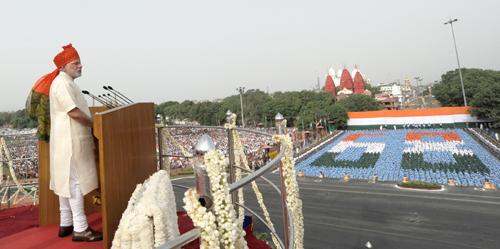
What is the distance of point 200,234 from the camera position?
1015mm

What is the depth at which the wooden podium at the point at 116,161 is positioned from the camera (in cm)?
201

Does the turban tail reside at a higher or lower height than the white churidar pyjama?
higher

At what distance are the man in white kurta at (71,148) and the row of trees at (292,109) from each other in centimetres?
4066

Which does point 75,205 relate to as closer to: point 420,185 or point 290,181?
point 290,181

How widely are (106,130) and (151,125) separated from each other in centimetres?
97

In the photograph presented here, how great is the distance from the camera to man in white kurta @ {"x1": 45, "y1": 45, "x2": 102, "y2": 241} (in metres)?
→ 2.16

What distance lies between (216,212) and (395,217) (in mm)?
12808

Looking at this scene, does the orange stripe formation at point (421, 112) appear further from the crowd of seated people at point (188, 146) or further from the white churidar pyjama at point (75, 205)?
the white churidar pyjama at point (75, 205)

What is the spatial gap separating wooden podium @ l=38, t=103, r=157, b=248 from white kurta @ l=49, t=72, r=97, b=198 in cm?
15

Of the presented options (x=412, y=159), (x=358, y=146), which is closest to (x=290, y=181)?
(x=412, y=159)

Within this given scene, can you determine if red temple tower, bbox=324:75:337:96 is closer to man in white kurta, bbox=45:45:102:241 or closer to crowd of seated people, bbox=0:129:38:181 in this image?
crowd of seated people, bbox=0:129:38:181

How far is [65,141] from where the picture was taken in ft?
7.11

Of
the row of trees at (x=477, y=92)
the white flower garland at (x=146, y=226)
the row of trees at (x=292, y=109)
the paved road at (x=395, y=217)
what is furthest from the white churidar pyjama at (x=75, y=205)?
the row of trees at (x=477, y=92)

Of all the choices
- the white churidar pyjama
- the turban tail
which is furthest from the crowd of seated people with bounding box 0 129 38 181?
the white churidar pyjama
